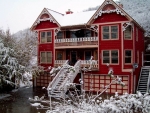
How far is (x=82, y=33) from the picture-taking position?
85.3 feet

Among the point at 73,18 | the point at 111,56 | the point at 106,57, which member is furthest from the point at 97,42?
the point at 73,18

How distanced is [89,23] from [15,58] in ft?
30.5

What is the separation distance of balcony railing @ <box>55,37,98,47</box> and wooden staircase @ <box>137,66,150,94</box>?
7043 millimetres

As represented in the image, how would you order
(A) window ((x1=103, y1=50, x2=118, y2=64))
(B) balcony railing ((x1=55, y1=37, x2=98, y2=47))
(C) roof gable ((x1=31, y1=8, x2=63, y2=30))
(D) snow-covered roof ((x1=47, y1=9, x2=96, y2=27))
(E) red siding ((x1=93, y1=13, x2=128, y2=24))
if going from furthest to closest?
(C) roof gable ((x1=31, y1=8, x2=63, y2=30))
(D) snow-covered roof ((x1=47, y1=9, x2=96, y2=27))
(B) balcony railing ((x1=55, y1=37, x2=98, y2=47))
(A) window ((x1=103, y1=50, x2=118, y2=64))
(E) red siding ((x1=93, y1=13, x2=128, y2=24))

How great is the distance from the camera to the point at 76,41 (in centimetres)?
2392

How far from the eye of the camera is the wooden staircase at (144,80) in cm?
2197

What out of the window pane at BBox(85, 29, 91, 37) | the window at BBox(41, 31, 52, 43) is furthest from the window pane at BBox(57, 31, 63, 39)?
the window pane at BBox(85, 29, 91, 37)

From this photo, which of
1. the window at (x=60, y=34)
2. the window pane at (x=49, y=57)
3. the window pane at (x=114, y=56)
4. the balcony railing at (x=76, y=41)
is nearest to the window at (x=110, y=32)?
the balcony railing at (x=76, y=41)

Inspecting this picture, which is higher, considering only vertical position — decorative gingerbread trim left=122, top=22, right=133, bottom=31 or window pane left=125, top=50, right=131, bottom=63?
decorative gingerbread trim left=122, top=22, right=133, bottom=31

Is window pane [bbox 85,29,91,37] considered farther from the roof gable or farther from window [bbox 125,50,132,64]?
window [bbox 125,50,132,64]

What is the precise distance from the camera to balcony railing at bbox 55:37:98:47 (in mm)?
23089

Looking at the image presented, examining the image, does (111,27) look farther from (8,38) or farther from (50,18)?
(8,38)

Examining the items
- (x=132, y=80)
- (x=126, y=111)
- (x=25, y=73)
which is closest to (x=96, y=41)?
(x=132, y=80)

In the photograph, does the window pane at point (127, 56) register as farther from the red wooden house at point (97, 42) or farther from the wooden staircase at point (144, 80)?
the wooden staircase at point (144, 80)
